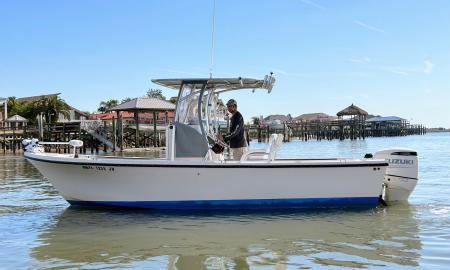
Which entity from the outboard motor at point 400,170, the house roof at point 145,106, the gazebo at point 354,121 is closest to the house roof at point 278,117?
the gazebo at point 354,121

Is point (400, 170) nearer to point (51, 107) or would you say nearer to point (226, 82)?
point (226, 82)

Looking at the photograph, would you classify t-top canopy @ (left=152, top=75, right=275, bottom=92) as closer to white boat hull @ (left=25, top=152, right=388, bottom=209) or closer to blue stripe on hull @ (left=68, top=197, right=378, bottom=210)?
white boat hull @ (left=25, top=152, right=388, bottom=209)

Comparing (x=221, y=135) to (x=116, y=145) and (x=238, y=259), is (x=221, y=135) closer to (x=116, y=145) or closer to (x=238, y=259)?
(x=238, y=259)

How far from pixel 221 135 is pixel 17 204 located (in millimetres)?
5015

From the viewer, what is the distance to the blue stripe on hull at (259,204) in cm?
920

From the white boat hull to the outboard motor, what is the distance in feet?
1.73

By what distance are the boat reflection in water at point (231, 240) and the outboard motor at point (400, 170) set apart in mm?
421

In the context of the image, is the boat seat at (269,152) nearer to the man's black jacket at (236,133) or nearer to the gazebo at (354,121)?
the man's black jacket at (236,133)

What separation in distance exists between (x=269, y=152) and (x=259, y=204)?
97 centimetres

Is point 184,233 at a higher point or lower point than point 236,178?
lower

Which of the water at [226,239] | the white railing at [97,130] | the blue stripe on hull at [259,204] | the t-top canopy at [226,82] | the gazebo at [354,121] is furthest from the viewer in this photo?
the gazebo at [354,121]

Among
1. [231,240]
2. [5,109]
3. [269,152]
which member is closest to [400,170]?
[269,152]

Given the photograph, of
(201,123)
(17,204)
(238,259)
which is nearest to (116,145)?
(17,204)

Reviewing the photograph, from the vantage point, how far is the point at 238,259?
20.9ft
